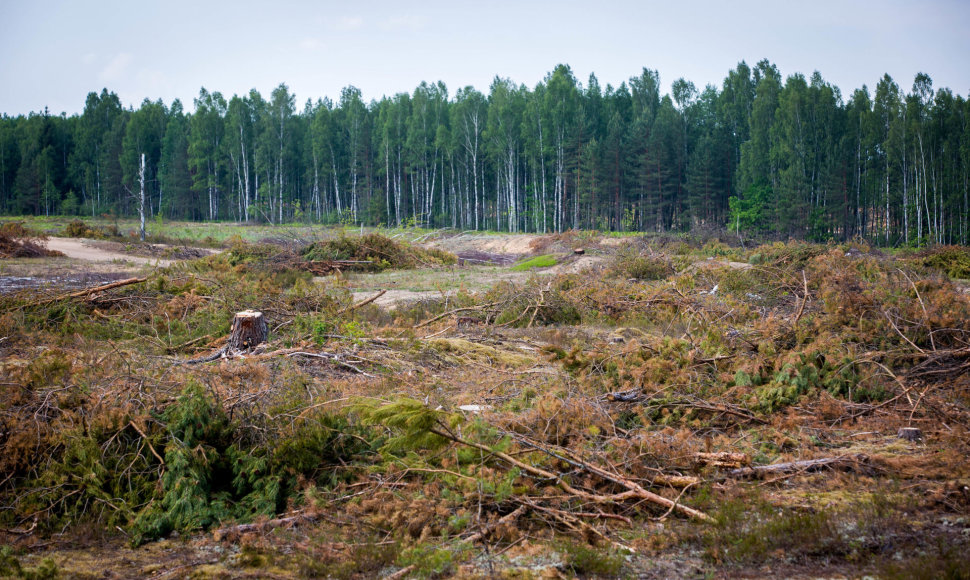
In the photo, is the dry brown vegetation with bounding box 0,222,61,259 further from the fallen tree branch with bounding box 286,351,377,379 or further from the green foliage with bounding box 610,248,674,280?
the green foliage with bounding box 610,248,674,280

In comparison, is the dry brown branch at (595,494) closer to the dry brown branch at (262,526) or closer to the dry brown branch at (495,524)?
the dry brown branch at (495,524)

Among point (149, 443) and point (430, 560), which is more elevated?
point (149, 443)

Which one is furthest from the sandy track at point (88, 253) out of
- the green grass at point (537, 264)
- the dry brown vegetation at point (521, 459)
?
the dry brown vegetation at point (521, 459)

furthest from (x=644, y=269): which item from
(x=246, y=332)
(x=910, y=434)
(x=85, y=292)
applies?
(x=85, y=292)

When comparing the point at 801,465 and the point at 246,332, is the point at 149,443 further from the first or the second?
the point at 801,465

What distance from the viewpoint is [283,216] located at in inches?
2618

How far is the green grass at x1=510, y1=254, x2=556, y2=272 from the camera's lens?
2676 centimetres

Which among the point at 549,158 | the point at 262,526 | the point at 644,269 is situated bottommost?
the point at 262,526

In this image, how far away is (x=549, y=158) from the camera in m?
56.1

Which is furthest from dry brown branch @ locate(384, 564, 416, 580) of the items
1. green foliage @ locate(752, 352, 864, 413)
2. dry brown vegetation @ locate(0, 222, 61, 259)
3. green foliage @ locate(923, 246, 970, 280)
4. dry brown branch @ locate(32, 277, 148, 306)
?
dry brown vegetation @ locate(0, 222, 61, 259)

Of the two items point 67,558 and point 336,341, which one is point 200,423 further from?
point 336,341

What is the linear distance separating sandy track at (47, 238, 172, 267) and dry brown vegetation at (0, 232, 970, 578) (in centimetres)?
1736

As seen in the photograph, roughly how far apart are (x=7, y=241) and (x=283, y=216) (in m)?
44.3

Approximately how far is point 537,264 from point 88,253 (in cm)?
1772
